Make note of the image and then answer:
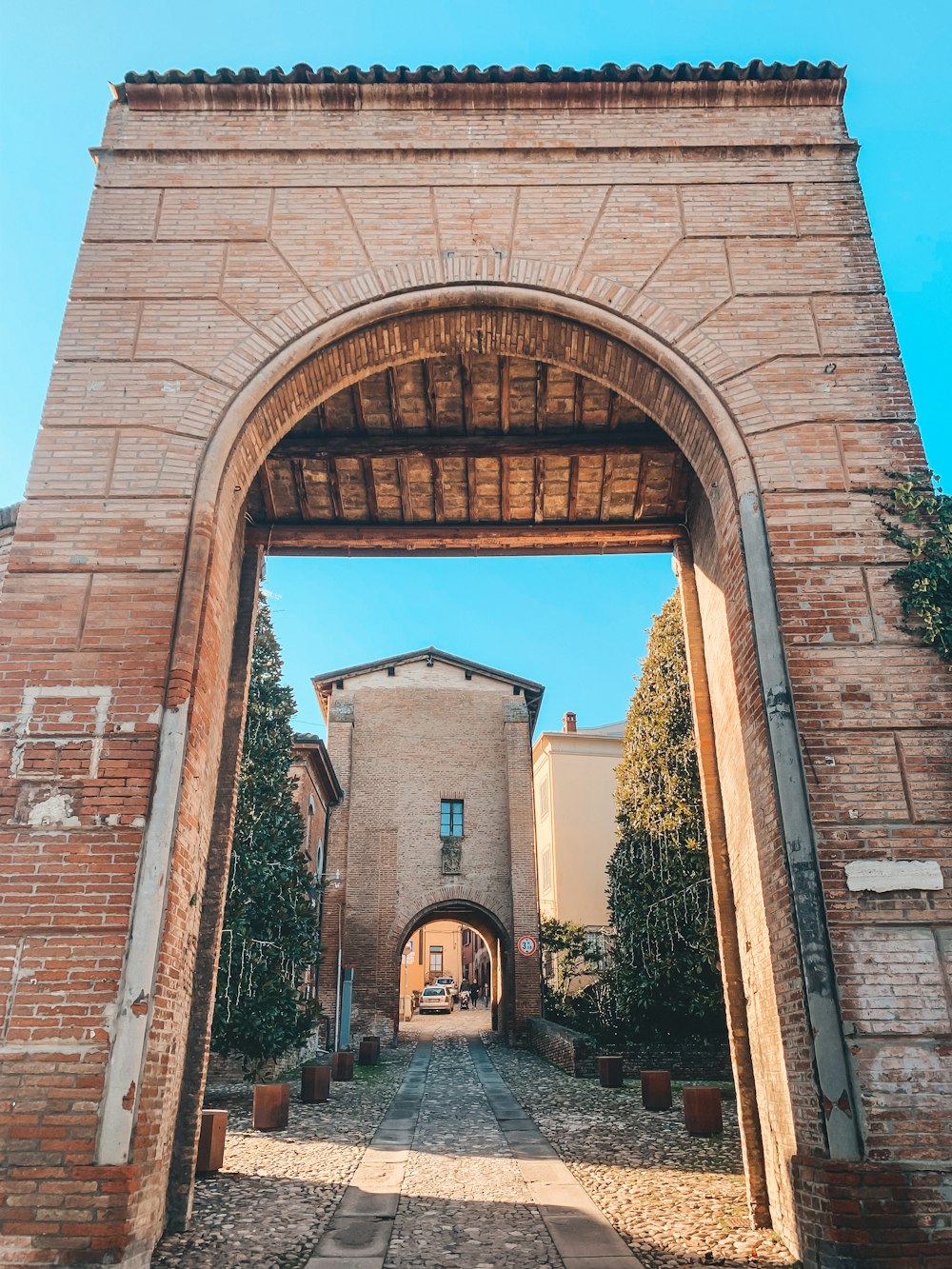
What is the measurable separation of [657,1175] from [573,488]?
6.03 meters

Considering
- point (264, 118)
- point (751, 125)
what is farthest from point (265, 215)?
point (751, 125)

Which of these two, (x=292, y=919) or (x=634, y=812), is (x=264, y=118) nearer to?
(x=292, y=919)

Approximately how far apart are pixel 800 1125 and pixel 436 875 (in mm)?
17936

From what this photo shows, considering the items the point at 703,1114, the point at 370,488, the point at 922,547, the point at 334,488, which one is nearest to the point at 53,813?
the point at 334,488

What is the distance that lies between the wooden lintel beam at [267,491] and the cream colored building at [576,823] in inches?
741

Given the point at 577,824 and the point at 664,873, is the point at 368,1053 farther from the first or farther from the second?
the point at 577,824

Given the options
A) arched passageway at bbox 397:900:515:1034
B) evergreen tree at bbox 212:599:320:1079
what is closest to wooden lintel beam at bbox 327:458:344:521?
evergreen tree at bbox 212:599:320:1079

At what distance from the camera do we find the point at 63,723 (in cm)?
507

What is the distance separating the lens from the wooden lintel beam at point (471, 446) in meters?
7.52

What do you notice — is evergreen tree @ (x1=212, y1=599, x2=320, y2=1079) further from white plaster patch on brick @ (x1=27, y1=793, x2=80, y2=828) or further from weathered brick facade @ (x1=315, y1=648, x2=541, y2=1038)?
weathered brick facade @ (x1=315, y1=648, x2=541, y2=1038)

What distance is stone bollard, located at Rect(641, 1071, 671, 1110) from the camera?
10289 millimetres

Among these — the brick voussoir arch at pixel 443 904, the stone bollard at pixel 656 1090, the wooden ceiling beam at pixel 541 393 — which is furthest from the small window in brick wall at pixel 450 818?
the wooden ceiling beam at pixel 541 393

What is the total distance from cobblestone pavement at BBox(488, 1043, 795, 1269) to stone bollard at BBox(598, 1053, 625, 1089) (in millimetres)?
160

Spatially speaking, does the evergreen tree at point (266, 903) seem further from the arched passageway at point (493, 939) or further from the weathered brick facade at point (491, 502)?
the arched passageway at point (493, 939)
